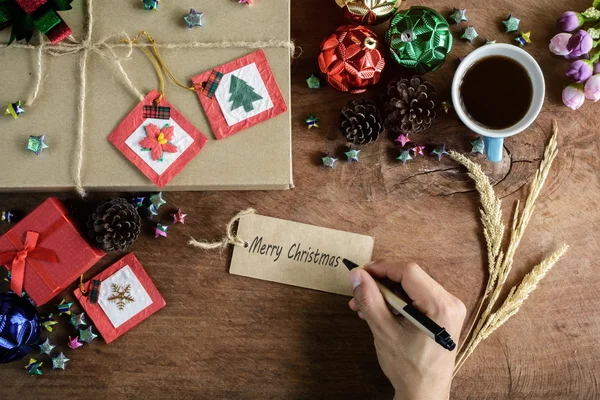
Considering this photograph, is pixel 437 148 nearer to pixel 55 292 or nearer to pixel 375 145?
pixel 375 145

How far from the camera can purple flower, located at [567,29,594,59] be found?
928 mm

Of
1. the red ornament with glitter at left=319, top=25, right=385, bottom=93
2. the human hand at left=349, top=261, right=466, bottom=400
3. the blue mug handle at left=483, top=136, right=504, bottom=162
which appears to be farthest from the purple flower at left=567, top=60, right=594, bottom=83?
the human hand at left=349, top=261, right=466, bottom=400

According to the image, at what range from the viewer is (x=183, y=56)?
0.88 metres

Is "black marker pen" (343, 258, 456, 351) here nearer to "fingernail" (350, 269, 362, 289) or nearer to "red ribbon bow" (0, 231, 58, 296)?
"fingernail" (350, 269, 362, 289)

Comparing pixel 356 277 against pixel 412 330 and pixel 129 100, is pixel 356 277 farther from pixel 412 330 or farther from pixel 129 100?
pixel 129 100

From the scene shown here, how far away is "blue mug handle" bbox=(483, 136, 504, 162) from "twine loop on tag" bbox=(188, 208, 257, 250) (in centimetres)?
47

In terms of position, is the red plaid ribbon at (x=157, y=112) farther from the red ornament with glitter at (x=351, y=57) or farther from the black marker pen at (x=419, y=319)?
the black marker pen at (x=419, y=319)

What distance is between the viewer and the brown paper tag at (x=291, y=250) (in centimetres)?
99

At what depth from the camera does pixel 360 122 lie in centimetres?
92

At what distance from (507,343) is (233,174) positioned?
66 centimetres

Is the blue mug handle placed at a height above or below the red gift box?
above

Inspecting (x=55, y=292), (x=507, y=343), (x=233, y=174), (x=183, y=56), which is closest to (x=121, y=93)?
(x=183, y=56)

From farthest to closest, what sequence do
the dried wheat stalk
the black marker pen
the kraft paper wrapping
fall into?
the dried wheat stalk, the kraft paper wrapping, the black marker pen

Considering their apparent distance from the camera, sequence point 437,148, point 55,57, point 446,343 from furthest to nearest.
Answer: point 437,148, point 55,57, point 446,343
